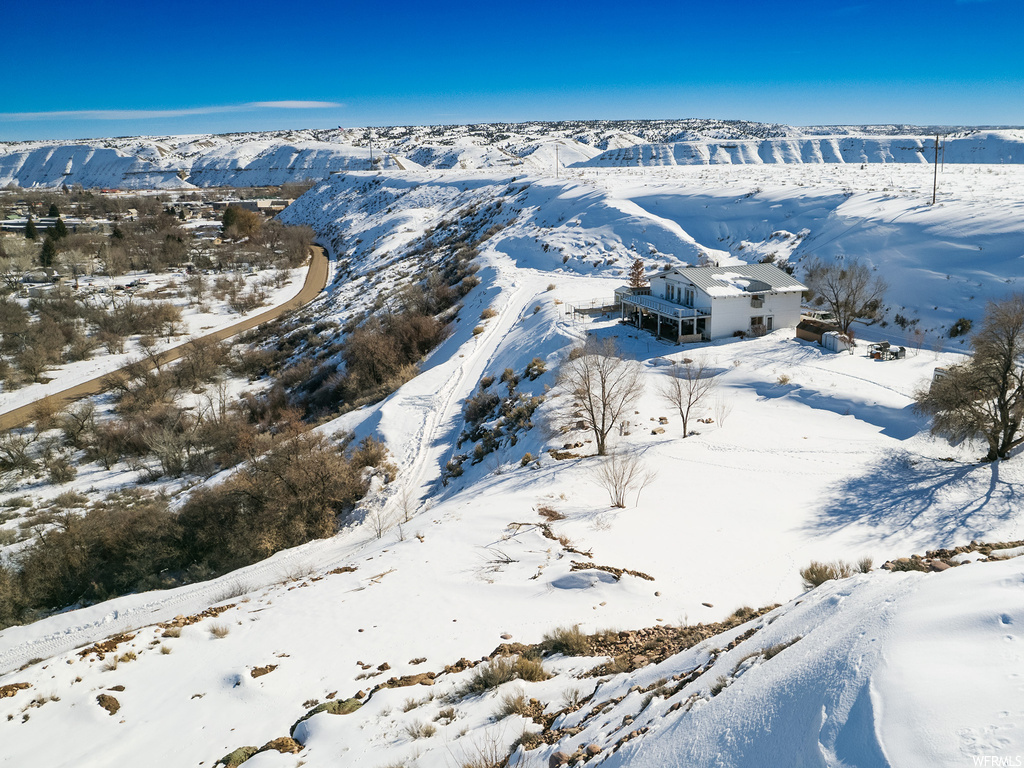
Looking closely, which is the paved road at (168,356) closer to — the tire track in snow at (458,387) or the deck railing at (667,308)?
the tire track in snow at (458,387)

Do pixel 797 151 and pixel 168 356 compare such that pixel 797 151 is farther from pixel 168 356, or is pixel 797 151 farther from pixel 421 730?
pixel 421 730

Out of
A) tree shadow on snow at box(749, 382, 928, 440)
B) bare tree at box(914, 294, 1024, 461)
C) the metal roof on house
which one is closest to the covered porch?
the metal roof on house

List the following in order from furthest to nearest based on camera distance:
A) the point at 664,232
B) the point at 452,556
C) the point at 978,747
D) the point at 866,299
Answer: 1. the point at 664,232
2. the point at 866,299
3. the point at 452,556
4. the point at 978,747

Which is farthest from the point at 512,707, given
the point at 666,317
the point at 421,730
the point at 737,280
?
the point at 737,280

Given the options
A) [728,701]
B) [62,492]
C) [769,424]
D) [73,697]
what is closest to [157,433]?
[62,492]

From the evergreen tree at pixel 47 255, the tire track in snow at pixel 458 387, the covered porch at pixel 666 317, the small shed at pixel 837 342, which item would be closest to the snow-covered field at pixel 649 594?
the tire track in snow at pixel 458 387

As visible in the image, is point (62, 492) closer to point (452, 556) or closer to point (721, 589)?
point (452, 556)

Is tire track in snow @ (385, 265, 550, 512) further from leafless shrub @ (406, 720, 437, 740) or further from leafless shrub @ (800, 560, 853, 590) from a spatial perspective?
leafless shrub @ (800, 560, 853, 590)

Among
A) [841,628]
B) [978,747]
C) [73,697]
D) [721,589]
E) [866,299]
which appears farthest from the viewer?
[866,299]
